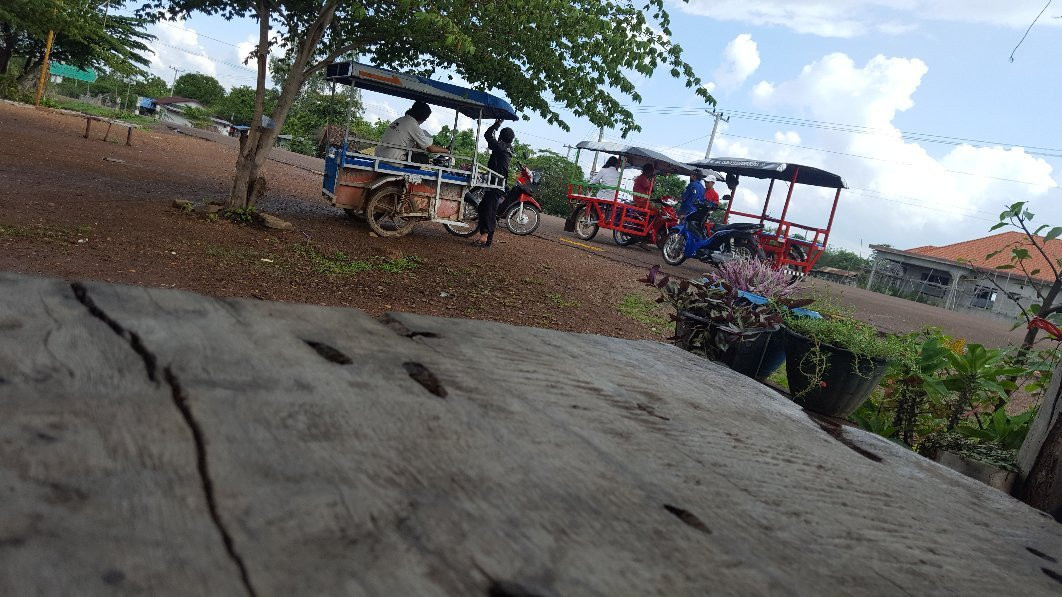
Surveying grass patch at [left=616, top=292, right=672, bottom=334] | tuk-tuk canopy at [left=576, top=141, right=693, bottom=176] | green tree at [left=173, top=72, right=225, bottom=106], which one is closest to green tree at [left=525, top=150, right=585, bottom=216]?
tuk-tuk canopy at [left=576, top=141, right=693, bottom=176]

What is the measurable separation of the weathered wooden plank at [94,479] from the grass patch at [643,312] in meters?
6.64

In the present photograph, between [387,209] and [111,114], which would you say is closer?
[387,209]

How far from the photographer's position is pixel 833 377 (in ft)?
11.6

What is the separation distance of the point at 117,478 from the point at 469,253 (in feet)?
28.7

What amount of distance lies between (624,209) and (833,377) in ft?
36.1

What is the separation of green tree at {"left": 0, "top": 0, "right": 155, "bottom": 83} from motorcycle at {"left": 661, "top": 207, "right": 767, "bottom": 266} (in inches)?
574

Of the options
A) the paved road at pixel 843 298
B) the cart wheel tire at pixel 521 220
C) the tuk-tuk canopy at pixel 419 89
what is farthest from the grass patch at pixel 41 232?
the paved road at pixel 843 298

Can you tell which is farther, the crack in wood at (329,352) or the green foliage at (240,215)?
the green foliage at (240,215)

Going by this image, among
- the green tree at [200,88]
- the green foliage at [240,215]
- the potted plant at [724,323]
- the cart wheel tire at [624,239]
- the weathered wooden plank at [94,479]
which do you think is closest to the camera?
the weathered wooden plank at [94,479]

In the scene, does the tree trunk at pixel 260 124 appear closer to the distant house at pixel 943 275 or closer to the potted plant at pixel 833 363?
the potted plant at pixel 833 363

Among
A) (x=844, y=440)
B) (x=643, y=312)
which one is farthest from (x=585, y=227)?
(x=844, y=440)

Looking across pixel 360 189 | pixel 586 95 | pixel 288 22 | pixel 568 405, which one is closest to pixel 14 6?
pixel 288 22

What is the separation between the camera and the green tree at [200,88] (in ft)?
238

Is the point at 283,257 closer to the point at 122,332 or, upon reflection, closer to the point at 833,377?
the point at 833,377
